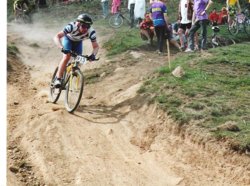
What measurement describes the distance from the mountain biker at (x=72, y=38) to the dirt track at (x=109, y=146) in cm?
82

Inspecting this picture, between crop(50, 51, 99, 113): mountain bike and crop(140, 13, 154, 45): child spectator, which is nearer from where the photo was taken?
crop(50, 51, 99, 113): mountain bike

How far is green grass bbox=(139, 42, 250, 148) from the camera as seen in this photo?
6859 mm

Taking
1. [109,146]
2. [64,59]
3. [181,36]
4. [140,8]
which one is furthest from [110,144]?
[140,8]

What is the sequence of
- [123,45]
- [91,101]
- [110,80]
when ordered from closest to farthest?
[91,101], [110,80], [123,45]

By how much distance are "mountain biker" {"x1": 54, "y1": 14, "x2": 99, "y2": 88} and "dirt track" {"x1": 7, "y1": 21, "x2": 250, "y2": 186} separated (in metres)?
0.82

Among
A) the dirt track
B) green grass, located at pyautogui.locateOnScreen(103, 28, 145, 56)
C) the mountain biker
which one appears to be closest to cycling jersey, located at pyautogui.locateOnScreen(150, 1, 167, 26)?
green grass, located at pyautogui.locateOnScreen(103, 28, 145, 56)

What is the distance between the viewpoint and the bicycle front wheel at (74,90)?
8062 mm

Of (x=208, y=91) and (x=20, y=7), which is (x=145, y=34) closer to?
(x=208, y=91)

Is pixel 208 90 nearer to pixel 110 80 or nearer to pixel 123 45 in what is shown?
pixel 110 80

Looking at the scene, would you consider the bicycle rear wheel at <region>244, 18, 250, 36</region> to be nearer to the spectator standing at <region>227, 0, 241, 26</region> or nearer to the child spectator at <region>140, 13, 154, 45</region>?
the spectator standing at <region>227, 0, 241, 26</region>

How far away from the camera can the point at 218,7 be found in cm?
2192

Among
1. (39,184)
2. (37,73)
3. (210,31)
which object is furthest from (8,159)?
(210,31)

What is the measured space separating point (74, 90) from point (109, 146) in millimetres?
1798
